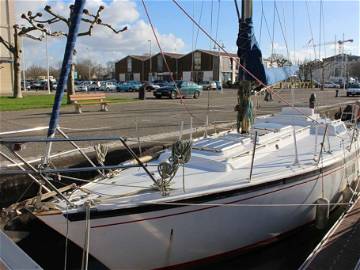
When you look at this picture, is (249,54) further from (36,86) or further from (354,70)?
(354,70)

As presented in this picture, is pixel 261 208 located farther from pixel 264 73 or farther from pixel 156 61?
pixel 156 61

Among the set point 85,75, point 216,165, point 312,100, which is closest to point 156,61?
point 85,75

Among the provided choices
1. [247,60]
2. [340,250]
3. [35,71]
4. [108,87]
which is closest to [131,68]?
[35,71]

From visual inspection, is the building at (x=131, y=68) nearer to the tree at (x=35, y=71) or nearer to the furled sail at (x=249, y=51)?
the tree at (x=35, y=71)

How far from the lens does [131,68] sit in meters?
94.7

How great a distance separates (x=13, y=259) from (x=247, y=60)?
5.38 m

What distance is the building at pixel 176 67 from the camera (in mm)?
71562

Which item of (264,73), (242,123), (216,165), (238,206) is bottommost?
(238,206)

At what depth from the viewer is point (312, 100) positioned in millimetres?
12953

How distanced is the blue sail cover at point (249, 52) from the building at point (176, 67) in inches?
2133

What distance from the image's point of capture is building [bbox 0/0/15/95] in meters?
39.5

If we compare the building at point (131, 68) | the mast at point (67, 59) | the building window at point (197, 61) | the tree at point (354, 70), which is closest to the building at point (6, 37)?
the mast at point (67, 59)

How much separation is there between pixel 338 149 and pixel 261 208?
9.62ft

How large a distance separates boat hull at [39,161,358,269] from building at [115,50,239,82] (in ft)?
184
